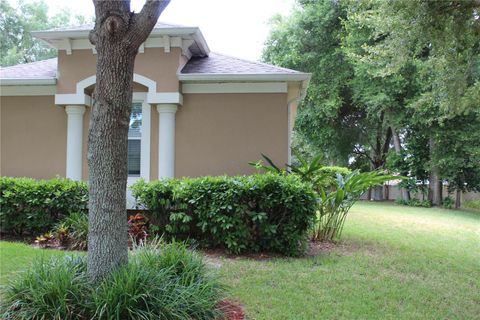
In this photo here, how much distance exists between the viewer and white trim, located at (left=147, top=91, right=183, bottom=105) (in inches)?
360

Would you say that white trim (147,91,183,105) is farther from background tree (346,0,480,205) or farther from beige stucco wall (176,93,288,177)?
background tree (346,0,480,205)

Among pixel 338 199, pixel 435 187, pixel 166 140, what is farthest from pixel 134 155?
pixel 435 187

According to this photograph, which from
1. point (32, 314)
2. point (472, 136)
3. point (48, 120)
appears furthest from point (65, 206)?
point (472, 136)

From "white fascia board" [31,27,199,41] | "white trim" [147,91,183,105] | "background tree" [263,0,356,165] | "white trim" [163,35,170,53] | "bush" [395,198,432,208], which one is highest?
"background tree" [263,0,356,165]

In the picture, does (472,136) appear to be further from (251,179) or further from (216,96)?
(251,179)

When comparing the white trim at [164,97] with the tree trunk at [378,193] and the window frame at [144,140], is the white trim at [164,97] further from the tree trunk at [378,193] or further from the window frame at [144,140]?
the tree trunk at [378,193]

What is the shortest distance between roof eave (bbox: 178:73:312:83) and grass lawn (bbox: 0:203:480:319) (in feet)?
11.3

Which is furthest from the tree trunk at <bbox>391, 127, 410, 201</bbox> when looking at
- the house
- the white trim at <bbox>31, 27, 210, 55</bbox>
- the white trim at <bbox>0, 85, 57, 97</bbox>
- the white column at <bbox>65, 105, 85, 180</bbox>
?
the white trim at <bbox>0, 85, 57, 97</bbox>

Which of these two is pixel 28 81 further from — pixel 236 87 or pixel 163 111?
pixel 236 87

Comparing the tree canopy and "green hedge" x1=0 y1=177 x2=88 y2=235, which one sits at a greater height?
the tree canopy

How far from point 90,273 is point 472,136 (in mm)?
18403

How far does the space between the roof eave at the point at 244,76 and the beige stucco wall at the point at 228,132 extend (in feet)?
1.26

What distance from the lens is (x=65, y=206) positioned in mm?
7734

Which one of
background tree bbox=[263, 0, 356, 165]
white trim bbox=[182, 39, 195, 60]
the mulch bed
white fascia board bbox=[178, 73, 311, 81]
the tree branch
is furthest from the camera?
background tree bbox=[263, 0, 356, 165]
